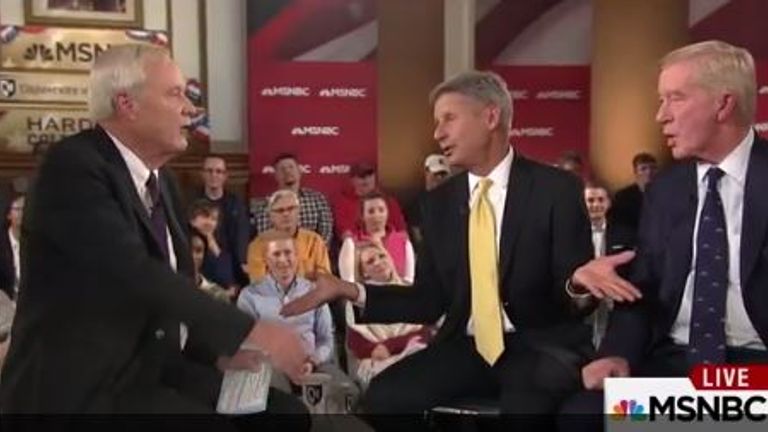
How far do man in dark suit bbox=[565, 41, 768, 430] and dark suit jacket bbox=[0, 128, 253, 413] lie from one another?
949 mm

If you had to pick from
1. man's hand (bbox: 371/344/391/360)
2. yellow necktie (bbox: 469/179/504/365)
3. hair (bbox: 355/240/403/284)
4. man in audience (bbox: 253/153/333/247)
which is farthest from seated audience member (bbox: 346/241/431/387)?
man in audience (bbox: 253/153/333/247)

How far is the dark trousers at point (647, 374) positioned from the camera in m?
2.32

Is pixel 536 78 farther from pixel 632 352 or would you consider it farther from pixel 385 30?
pixel 632 352

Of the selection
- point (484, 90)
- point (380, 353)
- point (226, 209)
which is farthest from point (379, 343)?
A: point (226, 209)

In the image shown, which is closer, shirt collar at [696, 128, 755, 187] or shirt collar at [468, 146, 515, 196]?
shirt collar at [696, 128, 755, 187]

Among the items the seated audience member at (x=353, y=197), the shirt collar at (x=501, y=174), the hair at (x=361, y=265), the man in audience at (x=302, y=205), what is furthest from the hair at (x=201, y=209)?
the shirt collar at (x=501, y=174)

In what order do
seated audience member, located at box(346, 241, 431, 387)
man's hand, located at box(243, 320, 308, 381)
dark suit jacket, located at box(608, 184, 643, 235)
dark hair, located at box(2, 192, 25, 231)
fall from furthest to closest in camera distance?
dark hair, located at box(2, 192, 25, 231)
seated audience member, located at box(346, 241, 431, 387)
dark suit jacket, located at box(608, 184, 643, 235)
man's hand, located at box(243, 320, 308, 381)

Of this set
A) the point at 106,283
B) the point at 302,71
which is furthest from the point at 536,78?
the point at 106,283

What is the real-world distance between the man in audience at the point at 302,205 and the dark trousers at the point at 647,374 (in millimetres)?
4467

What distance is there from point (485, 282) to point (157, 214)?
2.85 ft

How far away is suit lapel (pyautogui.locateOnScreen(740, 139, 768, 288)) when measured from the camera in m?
2.32

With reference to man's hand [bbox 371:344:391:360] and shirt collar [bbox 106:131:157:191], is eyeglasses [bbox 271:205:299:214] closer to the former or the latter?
man's hand [bbox 371:344:391:360]

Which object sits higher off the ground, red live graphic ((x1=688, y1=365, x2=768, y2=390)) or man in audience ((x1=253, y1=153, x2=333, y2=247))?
man in audience ((x1=253, y1=153, x2=333, y2=247))

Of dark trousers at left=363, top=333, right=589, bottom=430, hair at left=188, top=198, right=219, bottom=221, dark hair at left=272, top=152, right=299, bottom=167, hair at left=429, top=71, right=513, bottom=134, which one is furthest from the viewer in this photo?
dark hair at left=272, top=152, right=299, bottom=167
